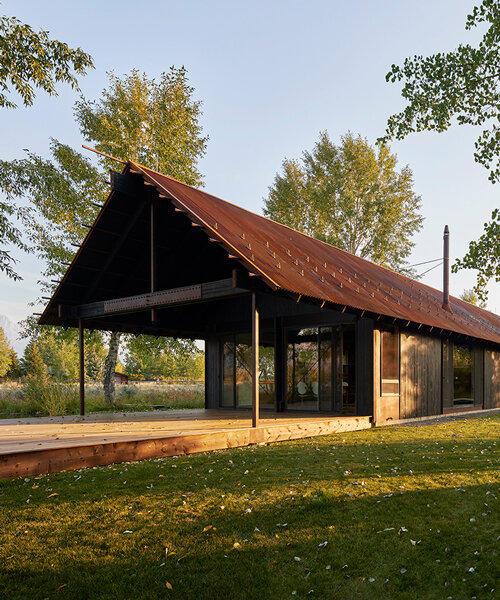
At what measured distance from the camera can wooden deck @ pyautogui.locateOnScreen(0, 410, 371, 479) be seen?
609 centimetres

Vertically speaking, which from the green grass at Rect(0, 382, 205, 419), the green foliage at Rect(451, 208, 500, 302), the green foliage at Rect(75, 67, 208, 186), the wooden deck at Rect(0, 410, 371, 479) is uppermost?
the green foliage at Rect(75, 67, 208, 186)

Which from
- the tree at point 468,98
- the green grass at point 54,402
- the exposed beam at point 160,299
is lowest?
the green grass at point 54,402

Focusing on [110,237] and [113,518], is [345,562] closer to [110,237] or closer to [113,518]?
[113,518]

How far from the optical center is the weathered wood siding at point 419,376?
41.4ft

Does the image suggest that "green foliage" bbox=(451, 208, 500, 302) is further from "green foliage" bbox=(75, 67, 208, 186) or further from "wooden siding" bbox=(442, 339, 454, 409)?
"green foliage" bbox=(75, 67, 208, 186)

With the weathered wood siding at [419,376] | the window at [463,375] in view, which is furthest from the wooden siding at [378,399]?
the window at [463,375]

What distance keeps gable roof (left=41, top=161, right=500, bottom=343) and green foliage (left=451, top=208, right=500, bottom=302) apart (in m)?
2.13

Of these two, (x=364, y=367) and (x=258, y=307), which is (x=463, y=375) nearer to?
(x=364, y=367)

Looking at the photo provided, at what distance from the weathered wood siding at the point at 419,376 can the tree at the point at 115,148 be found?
9.92 meters

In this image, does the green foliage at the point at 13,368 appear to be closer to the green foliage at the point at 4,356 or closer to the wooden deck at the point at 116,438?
the green foliage at the point at 4,356

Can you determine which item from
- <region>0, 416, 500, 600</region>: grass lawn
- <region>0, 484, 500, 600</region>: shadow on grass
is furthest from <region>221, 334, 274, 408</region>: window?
<region>0, 484, 500, 600</region>: shadow on grass

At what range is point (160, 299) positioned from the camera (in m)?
9.80

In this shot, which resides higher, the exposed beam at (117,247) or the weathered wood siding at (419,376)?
the exposed beam at (117,247)

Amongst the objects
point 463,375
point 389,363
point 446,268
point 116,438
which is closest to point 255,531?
point 116,438
